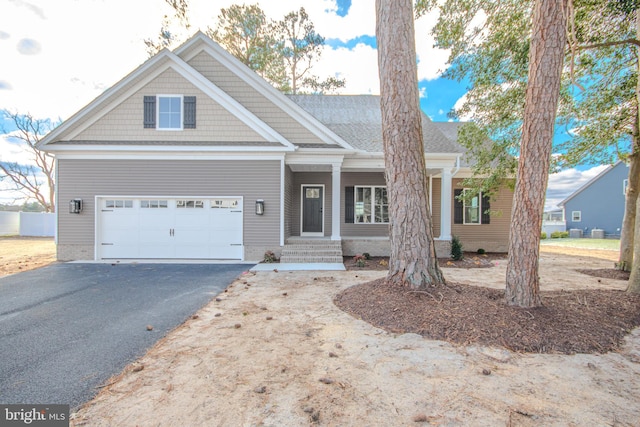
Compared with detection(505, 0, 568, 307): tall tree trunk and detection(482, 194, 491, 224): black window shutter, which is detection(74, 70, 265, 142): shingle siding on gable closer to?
detection(505, 0, 568, 307): tall tree trunk

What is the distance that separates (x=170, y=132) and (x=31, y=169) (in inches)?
890

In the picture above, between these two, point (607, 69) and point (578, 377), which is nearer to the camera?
point (578, 377)

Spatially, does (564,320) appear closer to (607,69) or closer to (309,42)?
(607,69)

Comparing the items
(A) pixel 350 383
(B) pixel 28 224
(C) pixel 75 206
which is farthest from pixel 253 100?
(B) pixel 28 224

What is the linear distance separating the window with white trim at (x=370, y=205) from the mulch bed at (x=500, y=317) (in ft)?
23.1

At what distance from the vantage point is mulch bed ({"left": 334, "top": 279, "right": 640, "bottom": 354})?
318 centimetres

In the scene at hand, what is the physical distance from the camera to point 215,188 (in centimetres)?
896

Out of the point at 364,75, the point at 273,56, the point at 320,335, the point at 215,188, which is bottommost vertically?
the point at 320,335

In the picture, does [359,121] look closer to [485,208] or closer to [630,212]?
[485,208]

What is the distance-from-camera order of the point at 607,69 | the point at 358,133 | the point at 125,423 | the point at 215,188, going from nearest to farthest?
the point at 125,423
the point at 607,69
the point at 215,188
the point at 358,133

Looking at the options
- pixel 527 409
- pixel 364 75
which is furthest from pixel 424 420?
pixel 364 75

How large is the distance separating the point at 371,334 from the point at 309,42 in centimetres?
1807

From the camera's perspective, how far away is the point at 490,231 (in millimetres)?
11742

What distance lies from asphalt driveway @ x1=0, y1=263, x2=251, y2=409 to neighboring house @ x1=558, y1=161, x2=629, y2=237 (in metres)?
29.7
